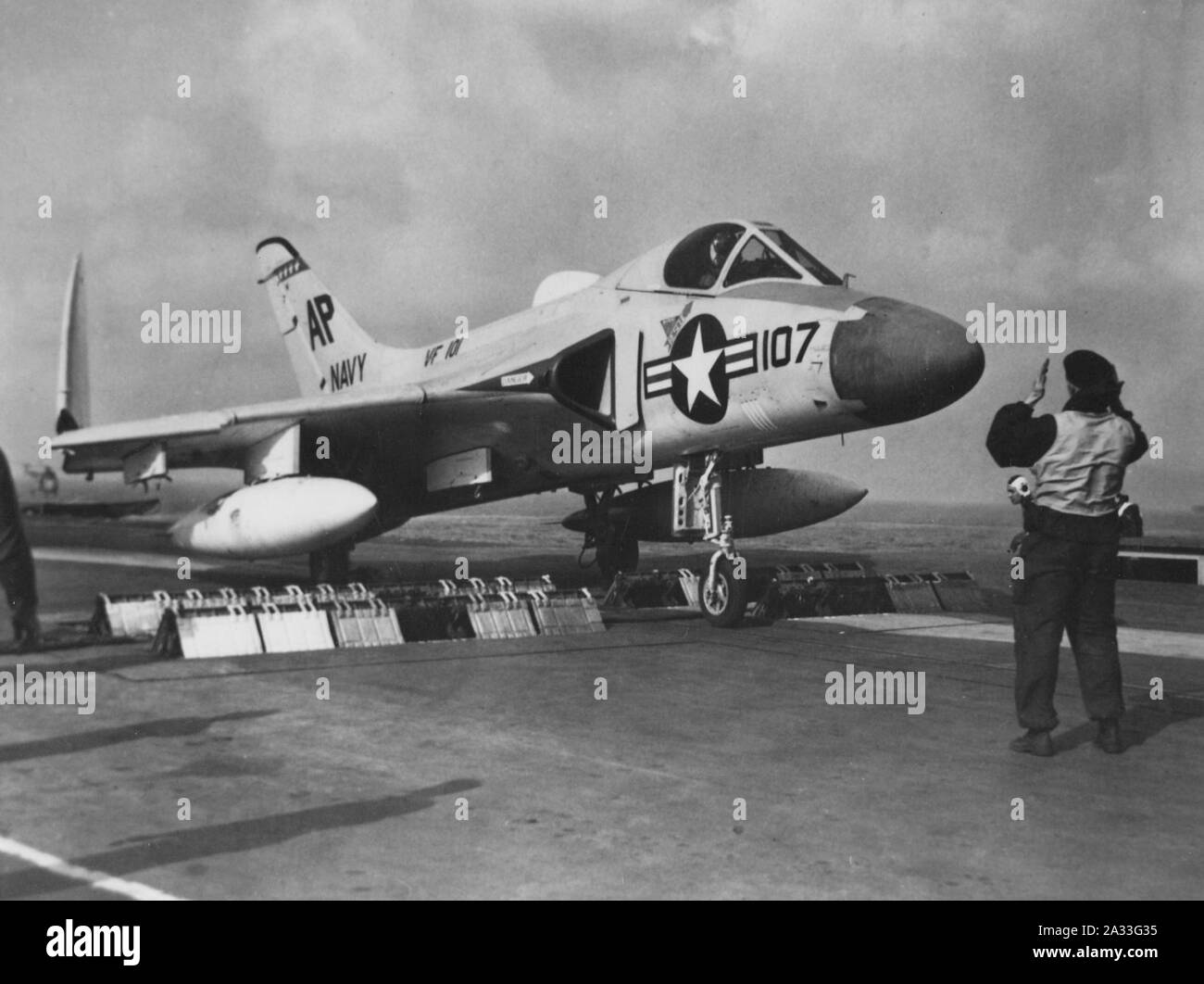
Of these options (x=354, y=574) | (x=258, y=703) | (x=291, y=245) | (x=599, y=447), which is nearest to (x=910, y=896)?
(x=258, y=703)

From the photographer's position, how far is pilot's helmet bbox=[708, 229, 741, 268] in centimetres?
1062

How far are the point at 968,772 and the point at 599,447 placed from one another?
6945mm

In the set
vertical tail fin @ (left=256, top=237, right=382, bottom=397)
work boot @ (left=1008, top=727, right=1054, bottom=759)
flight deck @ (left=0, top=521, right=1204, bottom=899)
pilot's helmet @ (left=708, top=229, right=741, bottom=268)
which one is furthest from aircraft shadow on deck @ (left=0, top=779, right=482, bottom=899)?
vertical tail fin @ (left=256, top=237, right=382, bottom=397)

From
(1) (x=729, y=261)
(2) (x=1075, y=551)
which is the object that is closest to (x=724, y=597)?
(1) (x=729, y=261)

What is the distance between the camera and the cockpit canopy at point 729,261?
33.6 ft

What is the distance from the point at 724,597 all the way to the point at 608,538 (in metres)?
3.75

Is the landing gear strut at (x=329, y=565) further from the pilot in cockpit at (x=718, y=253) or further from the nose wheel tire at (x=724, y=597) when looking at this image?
the pilot in cockpit at (x=718, y=253)

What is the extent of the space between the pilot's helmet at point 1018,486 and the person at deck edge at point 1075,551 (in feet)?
0.24

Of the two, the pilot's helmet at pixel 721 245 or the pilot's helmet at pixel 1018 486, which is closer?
the pilot's helmet at pixel 1018 486

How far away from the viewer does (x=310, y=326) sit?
17906 mm

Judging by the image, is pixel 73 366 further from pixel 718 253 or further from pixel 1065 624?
pixel 1065 624

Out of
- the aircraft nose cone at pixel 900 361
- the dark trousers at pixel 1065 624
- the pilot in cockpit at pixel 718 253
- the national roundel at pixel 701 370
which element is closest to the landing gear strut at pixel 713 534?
the national roundel at pixel 701 370

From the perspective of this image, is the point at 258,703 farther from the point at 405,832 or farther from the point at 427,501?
the point at 427,501
